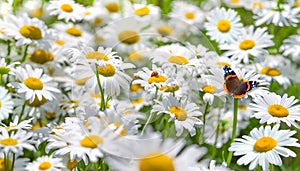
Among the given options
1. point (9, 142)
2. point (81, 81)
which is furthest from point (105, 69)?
point (9, 142)

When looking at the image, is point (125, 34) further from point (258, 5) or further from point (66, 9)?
point (258, 5)

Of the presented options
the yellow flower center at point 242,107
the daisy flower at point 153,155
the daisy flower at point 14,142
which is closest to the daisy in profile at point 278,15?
the yellow flower center at point 242,107

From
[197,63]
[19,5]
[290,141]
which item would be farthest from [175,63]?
[19,5]

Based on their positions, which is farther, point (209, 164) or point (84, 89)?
point (84, 89)

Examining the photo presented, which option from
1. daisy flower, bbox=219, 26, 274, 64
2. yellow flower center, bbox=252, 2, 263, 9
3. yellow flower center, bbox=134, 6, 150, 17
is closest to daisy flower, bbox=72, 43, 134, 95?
daisy flower, bbox=219, 26, 274, 64

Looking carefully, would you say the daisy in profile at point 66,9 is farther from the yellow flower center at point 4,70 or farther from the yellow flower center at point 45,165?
the yellow flower center at point 45,165

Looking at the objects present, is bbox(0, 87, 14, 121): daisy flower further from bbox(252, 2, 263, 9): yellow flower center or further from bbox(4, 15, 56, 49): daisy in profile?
bbox(252, 2, 263, 9): yellow flower center

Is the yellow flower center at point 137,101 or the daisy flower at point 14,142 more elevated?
the yellow flower center at point 137,101

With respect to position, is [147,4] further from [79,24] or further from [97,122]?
[97,122]
